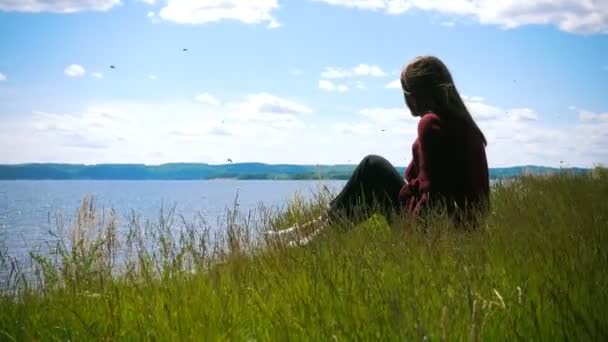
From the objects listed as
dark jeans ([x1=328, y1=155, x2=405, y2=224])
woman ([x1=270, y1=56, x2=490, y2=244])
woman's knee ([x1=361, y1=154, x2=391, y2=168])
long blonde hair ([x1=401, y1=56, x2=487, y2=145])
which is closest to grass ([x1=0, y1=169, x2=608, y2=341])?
woman ([x1=270, y1=56, x2=490, y2=244])

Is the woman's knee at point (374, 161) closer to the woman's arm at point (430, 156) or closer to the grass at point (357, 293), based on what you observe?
the woman's arm at point (430, 156)

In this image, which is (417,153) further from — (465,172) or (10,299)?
(10,299)

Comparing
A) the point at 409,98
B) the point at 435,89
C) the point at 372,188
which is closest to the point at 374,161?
the point at 372,188

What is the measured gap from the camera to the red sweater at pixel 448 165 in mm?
4652

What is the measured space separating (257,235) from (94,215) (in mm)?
2032

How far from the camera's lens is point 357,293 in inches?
109

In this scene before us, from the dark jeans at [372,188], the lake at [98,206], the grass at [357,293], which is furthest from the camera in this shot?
the lake at [98,206]

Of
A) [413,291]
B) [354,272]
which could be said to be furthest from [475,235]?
[413,291]

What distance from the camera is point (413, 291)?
8.49ft

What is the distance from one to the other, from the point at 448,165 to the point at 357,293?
2.21 metres

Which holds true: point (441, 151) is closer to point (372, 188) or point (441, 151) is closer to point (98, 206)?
point (372, 188)

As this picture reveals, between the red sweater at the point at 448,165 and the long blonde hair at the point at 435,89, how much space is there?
7 cm

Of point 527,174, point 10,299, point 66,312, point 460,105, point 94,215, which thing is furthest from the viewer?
point 527,174

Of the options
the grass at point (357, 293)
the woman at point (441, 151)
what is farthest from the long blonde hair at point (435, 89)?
the grass at point (357, 293)
